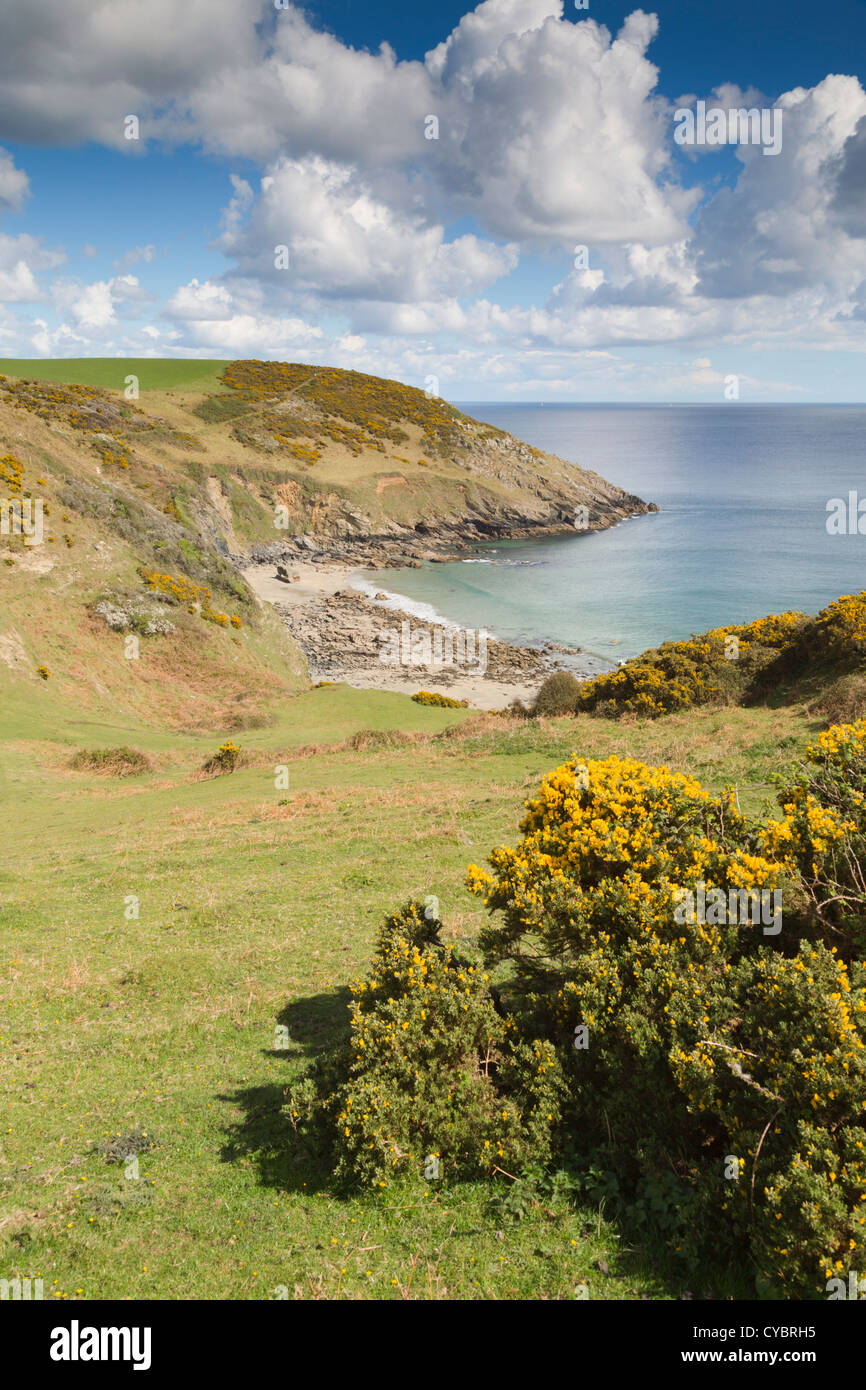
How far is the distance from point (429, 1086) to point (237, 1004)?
19.1 feet

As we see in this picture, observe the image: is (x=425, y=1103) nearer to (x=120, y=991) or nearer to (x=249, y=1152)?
(x=249, y=1152)

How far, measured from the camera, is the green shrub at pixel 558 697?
37.8 metres

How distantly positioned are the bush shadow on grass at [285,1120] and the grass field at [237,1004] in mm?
34

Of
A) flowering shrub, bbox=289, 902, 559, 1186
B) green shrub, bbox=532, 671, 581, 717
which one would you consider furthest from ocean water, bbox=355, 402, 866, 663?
flowering shrub, bbox=289, 902, 559, 1186

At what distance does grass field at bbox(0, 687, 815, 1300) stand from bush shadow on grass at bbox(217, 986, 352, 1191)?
0.11 feet

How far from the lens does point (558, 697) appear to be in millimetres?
38156

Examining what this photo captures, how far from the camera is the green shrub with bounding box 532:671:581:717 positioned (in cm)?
3778

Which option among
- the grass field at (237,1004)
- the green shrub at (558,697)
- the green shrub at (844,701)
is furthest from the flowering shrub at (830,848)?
the green shrub at (558,697)

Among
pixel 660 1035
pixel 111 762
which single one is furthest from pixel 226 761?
pixel 660 1035

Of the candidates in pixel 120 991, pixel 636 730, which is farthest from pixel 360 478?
pixel 120 991

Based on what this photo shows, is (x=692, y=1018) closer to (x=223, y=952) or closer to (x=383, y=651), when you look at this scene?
(x=223, y=952)

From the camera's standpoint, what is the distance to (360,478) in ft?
374

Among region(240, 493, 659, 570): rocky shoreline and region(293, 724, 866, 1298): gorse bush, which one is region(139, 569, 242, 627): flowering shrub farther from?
region(293, 724, 866, 1298): gorse bush

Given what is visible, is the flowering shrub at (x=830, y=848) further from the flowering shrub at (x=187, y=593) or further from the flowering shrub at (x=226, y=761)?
the flowering shrub at (x=187, y=593)
